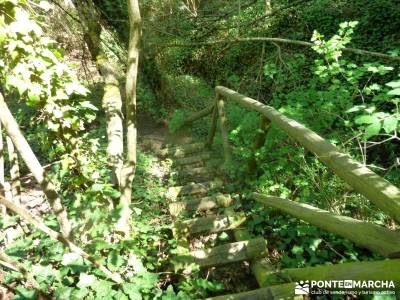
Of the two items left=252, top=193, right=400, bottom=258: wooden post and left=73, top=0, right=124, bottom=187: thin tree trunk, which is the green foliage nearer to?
left=73, top=0, right=124, bottom=187: thin tree trunk

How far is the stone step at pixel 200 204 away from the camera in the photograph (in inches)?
151

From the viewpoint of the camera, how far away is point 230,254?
297 centimetres

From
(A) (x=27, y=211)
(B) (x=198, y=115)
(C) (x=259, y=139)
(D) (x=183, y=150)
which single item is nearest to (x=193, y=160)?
(D) (x=183, y=150)

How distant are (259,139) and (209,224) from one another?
1155mm

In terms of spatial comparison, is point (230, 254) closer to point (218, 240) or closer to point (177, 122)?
point (218, 240)

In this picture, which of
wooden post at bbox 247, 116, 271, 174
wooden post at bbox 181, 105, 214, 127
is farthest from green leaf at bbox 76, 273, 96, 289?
wooden post at bbox 181, 105, 214, 127

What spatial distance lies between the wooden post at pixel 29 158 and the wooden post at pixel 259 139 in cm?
223

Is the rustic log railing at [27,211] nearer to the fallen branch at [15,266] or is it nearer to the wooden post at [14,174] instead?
the fallen branch at [15,266]

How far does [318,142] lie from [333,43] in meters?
2.14

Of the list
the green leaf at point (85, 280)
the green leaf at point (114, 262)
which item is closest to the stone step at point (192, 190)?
the green leaf at point (114, 262)

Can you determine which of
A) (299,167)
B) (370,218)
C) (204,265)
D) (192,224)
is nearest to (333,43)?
(299,167)

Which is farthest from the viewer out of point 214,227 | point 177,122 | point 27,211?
point 177,122

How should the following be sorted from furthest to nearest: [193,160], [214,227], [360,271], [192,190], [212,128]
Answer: [212,128], [193,160], [192,190], [214,227], [360,271]

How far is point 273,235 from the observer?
3.34m
